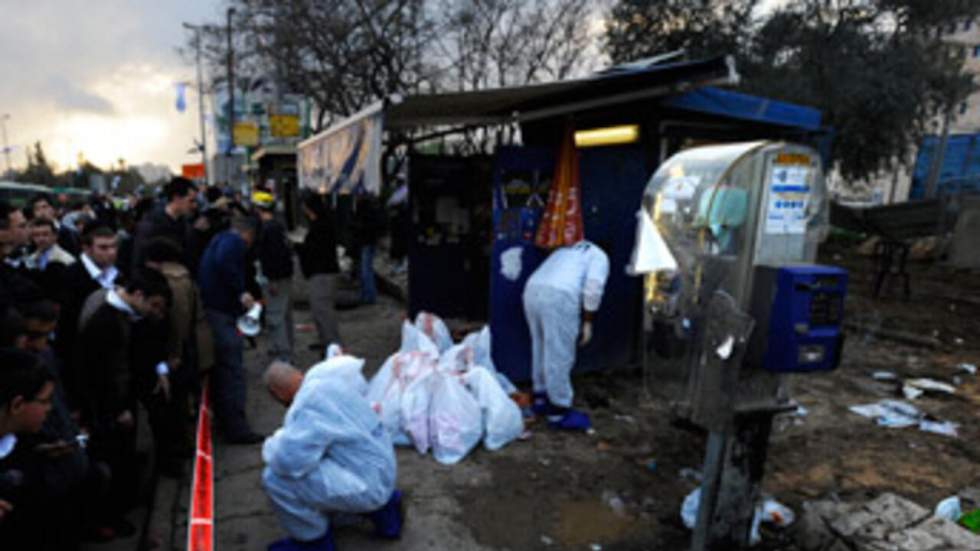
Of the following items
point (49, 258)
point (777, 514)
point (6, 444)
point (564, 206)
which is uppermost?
point (564, 206)

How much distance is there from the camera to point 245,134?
2173 cm

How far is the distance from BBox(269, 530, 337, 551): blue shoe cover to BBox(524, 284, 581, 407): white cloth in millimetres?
2033

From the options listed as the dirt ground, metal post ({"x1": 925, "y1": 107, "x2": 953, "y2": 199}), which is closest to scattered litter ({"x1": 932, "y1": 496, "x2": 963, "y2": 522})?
the dirt ground

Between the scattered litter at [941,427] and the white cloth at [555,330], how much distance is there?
9.46ft

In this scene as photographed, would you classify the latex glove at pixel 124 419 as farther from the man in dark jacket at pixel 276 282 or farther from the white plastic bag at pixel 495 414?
the man in dark jacket at pixel 276 282

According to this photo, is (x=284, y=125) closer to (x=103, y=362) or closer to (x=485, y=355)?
(x=485, y=355)

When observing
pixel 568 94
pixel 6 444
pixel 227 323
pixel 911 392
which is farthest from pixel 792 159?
pixel 911 392

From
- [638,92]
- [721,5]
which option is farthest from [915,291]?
[638,92]

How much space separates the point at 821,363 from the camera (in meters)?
2.47

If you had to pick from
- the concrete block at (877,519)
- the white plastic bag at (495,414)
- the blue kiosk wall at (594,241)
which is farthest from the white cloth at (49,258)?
the concrete block at (877,519)

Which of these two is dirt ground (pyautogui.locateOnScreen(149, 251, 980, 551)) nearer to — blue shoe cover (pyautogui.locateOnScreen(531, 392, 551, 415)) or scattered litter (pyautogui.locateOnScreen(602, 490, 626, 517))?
scattered litter (pyautogui.locateOnScreen(602, 490, 626, 517))

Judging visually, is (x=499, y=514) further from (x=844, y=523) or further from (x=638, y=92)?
(x=638, y=92)

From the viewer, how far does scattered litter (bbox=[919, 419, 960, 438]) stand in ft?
14.3

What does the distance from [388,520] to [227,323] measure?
2.00 meters
